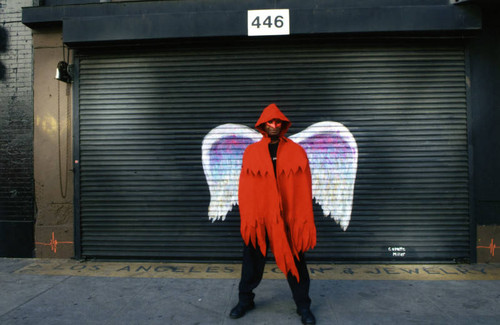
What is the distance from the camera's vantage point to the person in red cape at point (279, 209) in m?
3.18

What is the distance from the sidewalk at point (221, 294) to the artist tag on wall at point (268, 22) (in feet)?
11.9

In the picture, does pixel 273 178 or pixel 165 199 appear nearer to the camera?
pixel 273 178

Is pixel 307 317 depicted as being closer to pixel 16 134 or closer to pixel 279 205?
pixel 279 205

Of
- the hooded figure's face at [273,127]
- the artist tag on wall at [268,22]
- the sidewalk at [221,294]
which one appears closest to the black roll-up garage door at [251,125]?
the artist tag on wall at [268,22]

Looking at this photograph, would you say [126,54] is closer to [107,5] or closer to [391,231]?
[107,5]

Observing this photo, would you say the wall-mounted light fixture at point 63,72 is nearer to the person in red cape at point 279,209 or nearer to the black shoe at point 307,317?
the person in red cape at point 279,209

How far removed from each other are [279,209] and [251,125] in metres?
2.37

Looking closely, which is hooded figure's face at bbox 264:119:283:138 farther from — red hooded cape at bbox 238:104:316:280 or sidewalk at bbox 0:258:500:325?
sidewalk at bbox 0:258:500:325

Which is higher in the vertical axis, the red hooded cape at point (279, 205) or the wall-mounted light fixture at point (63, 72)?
the wall-mounted light fixture at point (63, 72)

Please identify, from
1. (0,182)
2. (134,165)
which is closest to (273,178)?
(134,165)

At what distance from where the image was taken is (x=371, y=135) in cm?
517

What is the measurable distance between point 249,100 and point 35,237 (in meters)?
4.31

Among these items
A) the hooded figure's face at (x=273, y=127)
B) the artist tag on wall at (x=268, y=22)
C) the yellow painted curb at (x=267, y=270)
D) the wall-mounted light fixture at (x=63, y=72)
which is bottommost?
the yellow painted curb at (x=267, y=270)

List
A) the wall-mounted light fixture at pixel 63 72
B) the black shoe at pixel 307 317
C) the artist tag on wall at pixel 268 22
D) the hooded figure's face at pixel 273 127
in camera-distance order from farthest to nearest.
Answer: the wall-mounted light fixture at pixel 63 72
the artist tag on wall at pixel 268 22
the hooded figure's face at pixel 273 127
the black shoe at pixel 307 317
